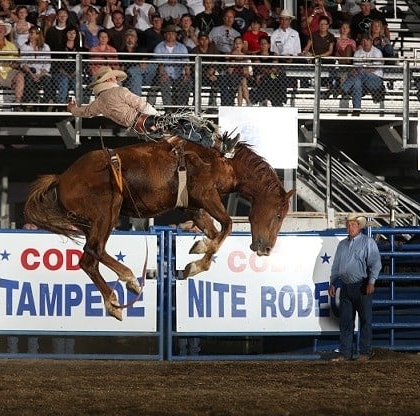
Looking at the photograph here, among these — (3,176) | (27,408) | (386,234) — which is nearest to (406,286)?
(386,234)

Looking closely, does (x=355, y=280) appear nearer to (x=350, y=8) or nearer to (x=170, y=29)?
(x=170, y=29)

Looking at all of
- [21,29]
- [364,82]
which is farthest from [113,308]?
[21,29]

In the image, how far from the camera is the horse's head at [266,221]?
414 inches

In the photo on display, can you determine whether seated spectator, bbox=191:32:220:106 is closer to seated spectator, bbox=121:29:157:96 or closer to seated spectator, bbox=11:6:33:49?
seated spectator, bbox=121:29:157:96

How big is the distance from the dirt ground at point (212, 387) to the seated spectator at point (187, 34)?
5.93 m

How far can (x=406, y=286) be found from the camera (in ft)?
46.7

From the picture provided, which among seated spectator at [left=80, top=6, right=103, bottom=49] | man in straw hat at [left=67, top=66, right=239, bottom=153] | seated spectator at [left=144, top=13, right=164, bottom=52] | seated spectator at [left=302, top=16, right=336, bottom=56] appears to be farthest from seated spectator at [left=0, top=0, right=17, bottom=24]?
man in straw hat at [left=67, top=66, right=239, bottom=153]

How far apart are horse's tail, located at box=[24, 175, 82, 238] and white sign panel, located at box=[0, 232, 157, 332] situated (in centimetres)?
257

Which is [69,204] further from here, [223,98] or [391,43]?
[391,43]

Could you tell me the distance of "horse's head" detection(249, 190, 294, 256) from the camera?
10504 millimetres

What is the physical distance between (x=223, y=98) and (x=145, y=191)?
6.33 m

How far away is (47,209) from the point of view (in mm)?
10805

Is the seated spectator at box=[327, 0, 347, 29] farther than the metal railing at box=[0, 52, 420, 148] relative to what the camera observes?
Yes

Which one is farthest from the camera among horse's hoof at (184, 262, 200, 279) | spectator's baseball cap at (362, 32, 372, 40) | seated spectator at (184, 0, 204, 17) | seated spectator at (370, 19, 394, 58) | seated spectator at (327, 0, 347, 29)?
seated spectator at (327, 0, 347, 29)
